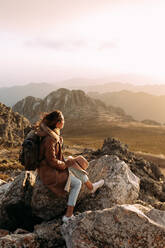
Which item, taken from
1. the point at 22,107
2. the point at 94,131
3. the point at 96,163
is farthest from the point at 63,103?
the point at 96,163

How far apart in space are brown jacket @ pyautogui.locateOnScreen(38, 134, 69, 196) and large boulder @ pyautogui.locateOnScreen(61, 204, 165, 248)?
1.16 meters

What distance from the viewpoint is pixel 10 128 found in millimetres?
52406

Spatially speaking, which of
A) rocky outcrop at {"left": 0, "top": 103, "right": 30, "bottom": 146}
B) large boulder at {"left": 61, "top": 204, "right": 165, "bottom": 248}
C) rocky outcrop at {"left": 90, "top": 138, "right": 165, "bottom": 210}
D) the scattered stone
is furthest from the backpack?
rocky outcrop at {"left": 0, "top": 103, "right": 30, "bottom": 146}

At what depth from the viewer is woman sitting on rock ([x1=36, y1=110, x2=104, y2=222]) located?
5691 millimetres

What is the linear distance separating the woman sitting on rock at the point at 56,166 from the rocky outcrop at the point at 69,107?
448 feet

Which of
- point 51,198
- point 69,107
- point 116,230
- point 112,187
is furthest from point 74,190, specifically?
point 69,107

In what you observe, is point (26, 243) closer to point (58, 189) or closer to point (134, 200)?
point (58, 189)

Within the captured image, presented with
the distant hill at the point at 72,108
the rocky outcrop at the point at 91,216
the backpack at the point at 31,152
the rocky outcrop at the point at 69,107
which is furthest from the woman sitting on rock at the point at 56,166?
the rocky outcrop at the point at 69,107

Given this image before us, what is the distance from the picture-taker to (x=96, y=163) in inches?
322

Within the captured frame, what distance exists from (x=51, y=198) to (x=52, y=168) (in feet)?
3.71

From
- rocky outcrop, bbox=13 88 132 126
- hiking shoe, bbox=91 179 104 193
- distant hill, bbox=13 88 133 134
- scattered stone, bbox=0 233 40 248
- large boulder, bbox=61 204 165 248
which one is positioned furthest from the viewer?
rocky outcrop, bbox=13 88 132 126

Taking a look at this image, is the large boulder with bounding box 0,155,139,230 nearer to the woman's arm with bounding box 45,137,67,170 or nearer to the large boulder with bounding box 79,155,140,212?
the large boulder with bounding box 79,155,140,212

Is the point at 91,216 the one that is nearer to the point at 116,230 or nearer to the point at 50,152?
the point at 116,230

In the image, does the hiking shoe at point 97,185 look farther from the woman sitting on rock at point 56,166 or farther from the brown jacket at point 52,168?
the brown jacket at point 52,168
